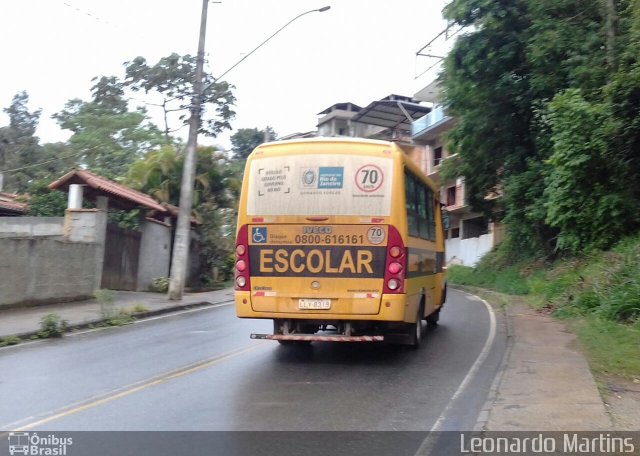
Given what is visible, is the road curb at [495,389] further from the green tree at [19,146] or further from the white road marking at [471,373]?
the green tree at [19,146]

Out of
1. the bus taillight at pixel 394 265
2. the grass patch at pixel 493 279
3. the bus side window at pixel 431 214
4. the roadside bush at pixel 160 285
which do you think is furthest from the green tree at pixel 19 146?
the bus taillight at pixel 394 265

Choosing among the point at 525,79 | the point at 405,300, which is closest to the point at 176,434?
the point at 405,300

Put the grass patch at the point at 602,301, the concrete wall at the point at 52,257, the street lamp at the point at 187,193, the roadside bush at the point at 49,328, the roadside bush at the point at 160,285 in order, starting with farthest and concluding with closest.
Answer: the roadside bush at the point at 160,285, the street lamp at the point at 187,193, the concrete wall at the point at 52,257, the roadside bush at the point at 49,328, the grass patch at the point at 602,301

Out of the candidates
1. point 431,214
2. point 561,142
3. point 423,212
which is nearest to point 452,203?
point 561,142

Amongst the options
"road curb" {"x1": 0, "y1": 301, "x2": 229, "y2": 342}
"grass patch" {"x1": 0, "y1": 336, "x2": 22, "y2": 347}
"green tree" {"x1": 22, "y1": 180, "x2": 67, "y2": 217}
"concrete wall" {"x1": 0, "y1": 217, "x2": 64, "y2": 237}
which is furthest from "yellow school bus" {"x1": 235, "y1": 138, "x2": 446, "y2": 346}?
"green tree" {"x1": 22, "y1": 180, "x2": 67, "y2": 217}

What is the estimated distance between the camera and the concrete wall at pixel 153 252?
2266cm

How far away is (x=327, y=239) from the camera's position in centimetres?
909

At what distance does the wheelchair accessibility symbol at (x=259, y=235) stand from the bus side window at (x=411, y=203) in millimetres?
2103

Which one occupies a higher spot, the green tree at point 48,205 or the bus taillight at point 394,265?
the green tree at point 48,205

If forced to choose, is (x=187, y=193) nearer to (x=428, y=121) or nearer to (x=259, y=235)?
(x=259, y=235)

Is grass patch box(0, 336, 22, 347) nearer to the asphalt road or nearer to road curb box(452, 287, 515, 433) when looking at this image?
the asphalt road

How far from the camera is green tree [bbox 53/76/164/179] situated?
39.8 m

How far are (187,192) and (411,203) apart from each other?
10.8 metres

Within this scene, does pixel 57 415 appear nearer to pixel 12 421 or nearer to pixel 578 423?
pixel 12 421
